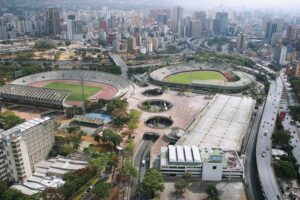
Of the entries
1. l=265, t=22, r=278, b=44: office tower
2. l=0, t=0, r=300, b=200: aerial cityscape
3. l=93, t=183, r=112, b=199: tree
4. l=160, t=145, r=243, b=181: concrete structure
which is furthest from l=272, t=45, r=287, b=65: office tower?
l=93, t=183, r=112, b=199: tree

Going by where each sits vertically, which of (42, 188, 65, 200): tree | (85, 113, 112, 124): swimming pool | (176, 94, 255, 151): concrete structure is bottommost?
(85, 113, 112, 124): swimming pool

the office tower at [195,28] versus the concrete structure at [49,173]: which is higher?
the office tower at [195,28]

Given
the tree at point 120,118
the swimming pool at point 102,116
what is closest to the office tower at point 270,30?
the swimming pool at point 102,116

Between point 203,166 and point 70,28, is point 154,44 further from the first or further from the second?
point 203,166

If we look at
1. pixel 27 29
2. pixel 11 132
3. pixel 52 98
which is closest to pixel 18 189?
pixel 11 132

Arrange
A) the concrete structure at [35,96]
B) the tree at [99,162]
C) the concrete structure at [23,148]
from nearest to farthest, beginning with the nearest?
the concrete structure at [23,148], the tree at [99,162], the concrete structure at [35,96]

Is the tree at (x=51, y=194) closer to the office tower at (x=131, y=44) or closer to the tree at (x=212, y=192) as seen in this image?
the tree at (x=212, y=192)

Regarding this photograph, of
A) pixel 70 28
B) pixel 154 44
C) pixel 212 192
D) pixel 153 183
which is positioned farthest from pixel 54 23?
pixel 212 192

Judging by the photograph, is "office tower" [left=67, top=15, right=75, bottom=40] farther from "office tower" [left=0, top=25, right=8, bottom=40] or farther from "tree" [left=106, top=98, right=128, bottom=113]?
"tree" [left=106, top=98, right=128, bottom=113]
